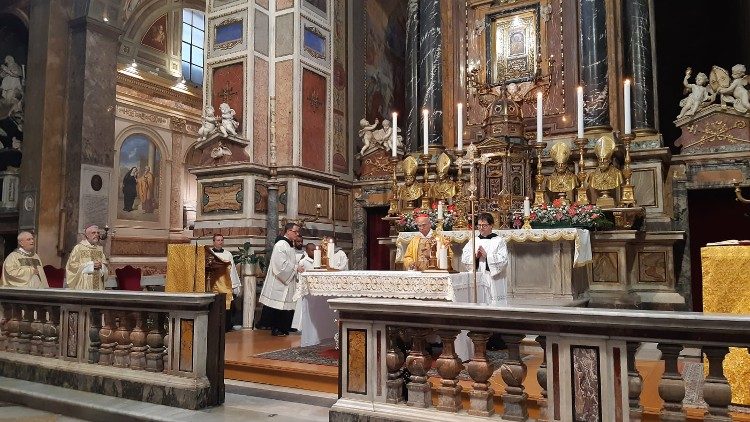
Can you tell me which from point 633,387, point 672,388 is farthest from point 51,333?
point 672,388

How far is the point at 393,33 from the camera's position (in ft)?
46.7

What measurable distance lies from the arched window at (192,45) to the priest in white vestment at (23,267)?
12724mm

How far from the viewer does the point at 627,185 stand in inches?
318

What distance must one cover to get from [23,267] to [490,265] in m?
5.18

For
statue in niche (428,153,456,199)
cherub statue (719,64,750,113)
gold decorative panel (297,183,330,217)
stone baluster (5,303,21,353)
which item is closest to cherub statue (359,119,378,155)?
gold decorative panel (297,183,330,217)

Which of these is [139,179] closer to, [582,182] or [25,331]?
[25,331]

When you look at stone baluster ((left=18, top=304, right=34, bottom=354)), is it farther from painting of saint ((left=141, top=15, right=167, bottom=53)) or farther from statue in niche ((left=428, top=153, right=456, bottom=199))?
painting of saint ((left=141, top=15, right=167, bottom=53))

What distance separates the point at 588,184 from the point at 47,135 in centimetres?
1112

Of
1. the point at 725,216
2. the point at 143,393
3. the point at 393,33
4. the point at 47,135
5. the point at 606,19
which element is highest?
the point at 393,33

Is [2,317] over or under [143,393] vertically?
over

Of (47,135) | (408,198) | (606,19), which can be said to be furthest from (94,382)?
(47,135)

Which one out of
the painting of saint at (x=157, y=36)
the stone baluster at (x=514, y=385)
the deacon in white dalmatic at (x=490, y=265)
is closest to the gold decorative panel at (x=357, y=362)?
the stone baluster at (x=514, y=385)

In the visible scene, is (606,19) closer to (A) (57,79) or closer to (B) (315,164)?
(B) (315,164)

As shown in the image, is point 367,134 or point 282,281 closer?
point 282,281
